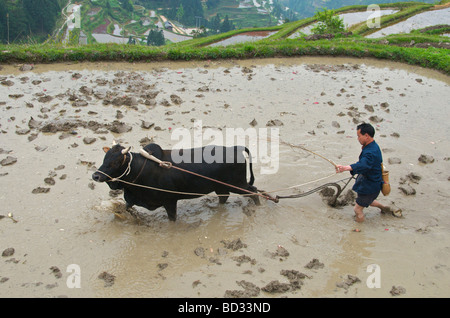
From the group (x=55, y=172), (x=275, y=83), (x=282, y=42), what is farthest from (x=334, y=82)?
(x=55, y=172)

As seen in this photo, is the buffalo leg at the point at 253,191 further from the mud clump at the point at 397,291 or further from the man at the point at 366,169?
the mud clump at the point at 397,291

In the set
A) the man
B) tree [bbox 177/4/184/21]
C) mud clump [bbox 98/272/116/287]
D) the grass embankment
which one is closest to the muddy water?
mud clump [bbox 98/272/116/287]

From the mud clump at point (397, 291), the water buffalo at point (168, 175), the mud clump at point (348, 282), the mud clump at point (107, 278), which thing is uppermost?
the water buffalo at point (168, 175)

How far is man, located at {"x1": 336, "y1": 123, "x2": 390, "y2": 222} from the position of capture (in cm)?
440

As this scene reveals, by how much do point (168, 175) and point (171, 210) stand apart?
54 cm

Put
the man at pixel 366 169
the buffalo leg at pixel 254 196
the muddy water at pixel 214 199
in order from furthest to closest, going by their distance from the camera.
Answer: the buffalo leg at pixel 254 196 < the man at pixel 366 169 < the muddy water at pixel 214 199

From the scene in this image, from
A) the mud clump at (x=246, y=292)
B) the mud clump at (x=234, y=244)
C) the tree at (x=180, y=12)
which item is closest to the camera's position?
the mud clump at (x=246, y=292)

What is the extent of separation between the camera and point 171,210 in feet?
15.3

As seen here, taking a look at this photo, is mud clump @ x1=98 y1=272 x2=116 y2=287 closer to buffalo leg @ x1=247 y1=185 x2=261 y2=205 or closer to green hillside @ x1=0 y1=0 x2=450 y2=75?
buffalo leg @ x1=247 y1=185 x2=261 y2=205

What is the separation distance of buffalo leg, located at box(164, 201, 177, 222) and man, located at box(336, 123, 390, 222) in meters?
2.13

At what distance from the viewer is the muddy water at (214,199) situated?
3.90 meters

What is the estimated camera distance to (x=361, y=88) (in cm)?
878

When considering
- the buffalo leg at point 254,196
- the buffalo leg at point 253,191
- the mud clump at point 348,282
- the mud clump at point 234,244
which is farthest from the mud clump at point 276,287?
the buffalo leg at point 254,196

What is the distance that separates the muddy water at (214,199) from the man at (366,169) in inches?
13.0
